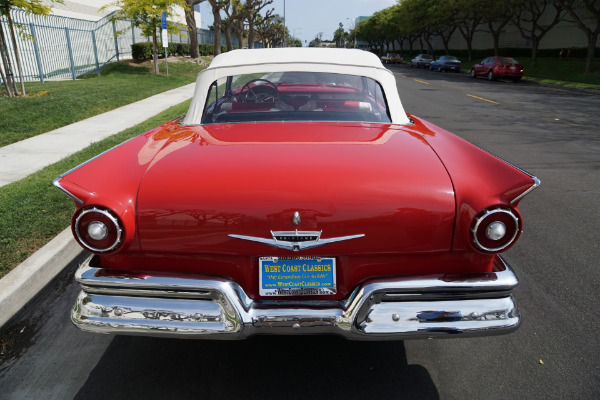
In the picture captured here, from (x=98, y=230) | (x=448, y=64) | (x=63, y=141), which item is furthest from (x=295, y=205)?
(x=448, y=64)

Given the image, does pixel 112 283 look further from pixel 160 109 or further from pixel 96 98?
pixel 96 98

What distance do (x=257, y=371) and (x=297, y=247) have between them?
3.00 feet

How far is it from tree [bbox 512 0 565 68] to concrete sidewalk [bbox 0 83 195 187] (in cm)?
2649

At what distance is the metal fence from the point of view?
15754 mm

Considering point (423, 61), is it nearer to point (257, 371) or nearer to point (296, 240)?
point (257, 371)

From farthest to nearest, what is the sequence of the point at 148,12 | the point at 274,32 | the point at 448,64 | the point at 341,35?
the point at 341,35 < the point at 274,32 < the point at 448,64 < the point at 148,12

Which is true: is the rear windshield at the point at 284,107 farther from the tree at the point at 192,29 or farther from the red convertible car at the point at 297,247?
the tree at the point at 192,29

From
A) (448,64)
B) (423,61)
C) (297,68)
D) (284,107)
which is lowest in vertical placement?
(423,61)

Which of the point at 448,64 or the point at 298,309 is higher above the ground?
the point at 298,309

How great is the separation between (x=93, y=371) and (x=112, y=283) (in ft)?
2.52

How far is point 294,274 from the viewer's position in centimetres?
208

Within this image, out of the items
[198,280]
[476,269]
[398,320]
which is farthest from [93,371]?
[476,269]

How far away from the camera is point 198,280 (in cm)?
206

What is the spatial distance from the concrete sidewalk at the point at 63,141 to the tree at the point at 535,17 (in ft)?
86.9
